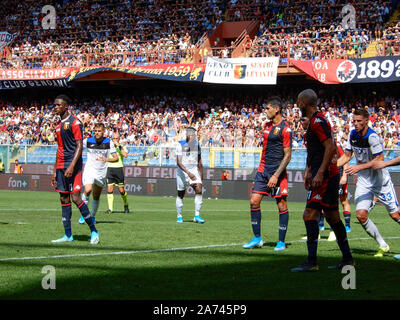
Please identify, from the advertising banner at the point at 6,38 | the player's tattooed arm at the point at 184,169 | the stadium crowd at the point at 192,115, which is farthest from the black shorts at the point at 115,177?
the advertising banner at the point at 6,38

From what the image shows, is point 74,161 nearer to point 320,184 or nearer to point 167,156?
point 320,184

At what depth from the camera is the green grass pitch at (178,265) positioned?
23.3 feet

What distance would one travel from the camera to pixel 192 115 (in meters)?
41.7

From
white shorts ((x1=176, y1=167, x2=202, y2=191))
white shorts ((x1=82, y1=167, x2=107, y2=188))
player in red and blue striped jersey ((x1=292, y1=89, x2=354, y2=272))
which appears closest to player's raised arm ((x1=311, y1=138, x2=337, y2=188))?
player in red and blue striped jersey ((x1=292, y1=89, x2=354, y2=272))

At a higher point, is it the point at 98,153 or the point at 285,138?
the point at 285,138

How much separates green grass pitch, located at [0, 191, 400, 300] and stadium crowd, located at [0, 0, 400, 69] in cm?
2417

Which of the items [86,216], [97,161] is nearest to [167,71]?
[97,161]

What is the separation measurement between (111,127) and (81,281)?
36541 mm

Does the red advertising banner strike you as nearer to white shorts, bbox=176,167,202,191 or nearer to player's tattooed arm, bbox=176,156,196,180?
white shorts, bbox=176,167,202,191

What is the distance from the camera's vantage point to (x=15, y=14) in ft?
181

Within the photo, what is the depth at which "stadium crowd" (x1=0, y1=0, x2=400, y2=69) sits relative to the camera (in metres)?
38.1

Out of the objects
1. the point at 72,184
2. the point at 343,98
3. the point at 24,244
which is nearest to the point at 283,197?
the point at 72,184

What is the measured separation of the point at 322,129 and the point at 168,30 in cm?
3861
